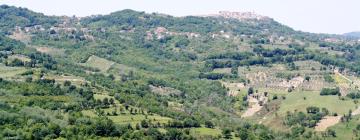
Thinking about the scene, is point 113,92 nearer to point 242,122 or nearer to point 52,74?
point 52,74

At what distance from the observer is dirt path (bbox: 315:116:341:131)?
184m

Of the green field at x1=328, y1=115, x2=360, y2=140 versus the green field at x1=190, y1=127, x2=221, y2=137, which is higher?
the green field at x1=190, y1=127, x2=221, y2=137

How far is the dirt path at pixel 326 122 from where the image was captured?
184400 mm

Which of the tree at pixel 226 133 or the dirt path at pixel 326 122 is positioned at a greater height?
the tree at pixel 226 133

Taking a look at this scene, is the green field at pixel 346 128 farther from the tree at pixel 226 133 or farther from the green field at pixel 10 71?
the green field at pixel 10 71

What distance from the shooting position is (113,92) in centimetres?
18525

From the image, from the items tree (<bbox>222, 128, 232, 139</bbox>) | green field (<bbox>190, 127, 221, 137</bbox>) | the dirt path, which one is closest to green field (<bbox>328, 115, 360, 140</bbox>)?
the dirt path

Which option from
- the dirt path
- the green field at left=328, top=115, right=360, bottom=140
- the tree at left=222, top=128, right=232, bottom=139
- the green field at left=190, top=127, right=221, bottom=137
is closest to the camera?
the green field at left=190, top=127, right=221, bottom=137

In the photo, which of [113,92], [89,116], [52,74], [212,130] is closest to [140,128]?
[89,116]

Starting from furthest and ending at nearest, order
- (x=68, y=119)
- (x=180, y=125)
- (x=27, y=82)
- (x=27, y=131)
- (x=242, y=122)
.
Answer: (x=242, y=122), (x=27, y=82), (x=180, y=125), (x=68, y=119), (x=27, y=131)

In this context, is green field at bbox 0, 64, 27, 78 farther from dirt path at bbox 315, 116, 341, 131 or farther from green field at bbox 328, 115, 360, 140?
green field at bbox 328, 115, 360, 140

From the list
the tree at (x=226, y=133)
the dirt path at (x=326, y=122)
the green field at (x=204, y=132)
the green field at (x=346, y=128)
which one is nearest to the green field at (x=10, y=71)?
the green field at (x=204, y=132)

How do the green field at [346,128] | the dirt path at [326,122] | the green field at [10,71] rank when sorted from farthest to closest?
the green field at [10,71] → the dirt path at [326,122] → the green field at [346,128]

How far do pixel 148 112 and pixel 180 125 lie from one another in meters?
13.5
